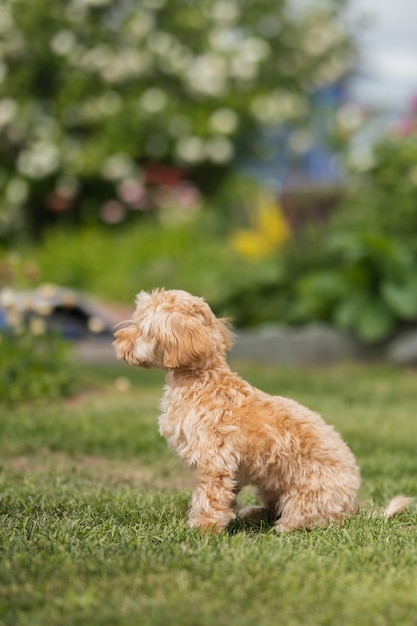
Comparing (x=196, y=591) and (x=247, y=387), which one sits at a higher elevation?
(x=247, y=387)

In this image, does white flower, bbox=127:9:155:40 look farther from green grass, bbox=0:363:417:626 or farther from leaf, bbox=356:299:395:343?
green grass, bbox=0:363:417:626

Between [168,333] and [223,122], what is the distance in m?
12.8

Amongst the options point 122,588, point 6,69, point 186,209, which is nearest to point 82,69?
point 6,69

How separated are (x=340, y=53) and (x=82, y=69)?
4.97 metres

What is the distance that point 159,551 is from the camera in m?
3.38

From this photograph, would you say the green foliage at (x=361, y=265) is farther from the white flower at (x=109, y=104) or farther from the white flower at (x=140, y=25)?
the white flower at (x=140, y=25)

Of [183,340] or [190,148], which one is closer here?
[183,340]

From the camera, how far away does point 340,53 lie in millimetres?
18438

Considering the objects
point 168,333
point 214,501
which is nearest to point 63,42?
point 168,333

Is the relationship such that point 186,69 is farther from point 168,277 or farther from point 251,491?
point 251,491

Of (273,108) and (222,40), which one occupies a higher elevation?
(222,40)

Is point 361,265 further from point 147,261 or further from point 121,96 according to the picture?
point 121,96

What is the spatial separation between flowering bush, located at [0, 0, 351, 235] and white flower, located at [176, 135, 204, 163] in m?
0.02

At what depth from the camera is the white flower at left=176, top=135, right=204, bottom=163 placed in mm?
15992
